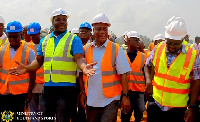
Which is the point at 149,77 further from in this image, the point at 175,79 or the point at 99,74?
the point at 99,74

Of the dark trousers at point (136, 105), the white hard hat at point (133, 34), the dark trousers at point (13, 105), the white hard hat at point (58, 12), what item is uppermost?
the white hard hat at point (58, 12)

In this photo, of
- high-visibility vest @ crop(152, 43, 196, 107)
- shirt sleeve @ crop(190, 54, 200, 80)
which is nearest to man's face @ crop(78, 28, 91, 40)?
high-visibility vest @ crop(152, 43, 196, 107)

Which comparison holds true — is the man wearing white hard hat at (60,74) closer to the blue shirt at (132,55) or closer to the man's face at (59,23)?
the man's face at (59,23)

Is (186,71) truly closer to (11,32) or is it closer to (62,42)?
(62,42)

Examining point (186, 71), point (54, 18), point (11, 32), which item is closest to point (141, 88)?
point (186, 71)

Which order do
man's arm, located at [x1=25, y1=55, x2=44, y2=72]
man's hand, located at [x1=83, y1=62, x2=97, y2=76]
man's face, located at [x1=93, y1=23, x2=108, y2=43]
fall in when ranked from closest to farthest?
man's hand, located at [x1=83, y1=62, x2=97, y2=76] < man's face, located at [x1=93, y1=23, x2=108, y2=43] < man's arm, located at [x1=25, y1=55, x2=44, y2=72]

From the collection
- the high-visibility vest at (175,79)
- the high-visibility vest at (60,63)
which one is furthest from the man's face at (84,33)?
the high-visibility vest at (175,79)

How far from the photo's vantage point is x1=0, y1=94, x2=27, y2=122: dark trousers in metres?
4.34

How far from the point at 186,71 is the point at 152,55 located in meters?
0.63

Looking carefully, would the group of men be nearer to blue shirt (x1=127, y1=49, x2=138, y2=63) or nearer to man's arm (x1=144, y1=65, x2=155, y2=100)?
man's arm (x1=144, y1=65, x2=155, y2=100)

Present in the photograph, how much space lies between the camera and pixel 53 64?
3773 mm

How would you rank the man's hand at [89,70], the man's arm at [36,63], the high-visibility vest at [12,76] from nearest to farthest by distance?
the man's hand at [89,70] < the man's arm at [36,63] < the high-visibility vest at [12,76]

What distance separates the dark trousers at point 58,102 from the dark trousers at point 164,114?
1.27 m

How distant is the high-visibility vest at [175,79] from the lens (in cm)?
331
